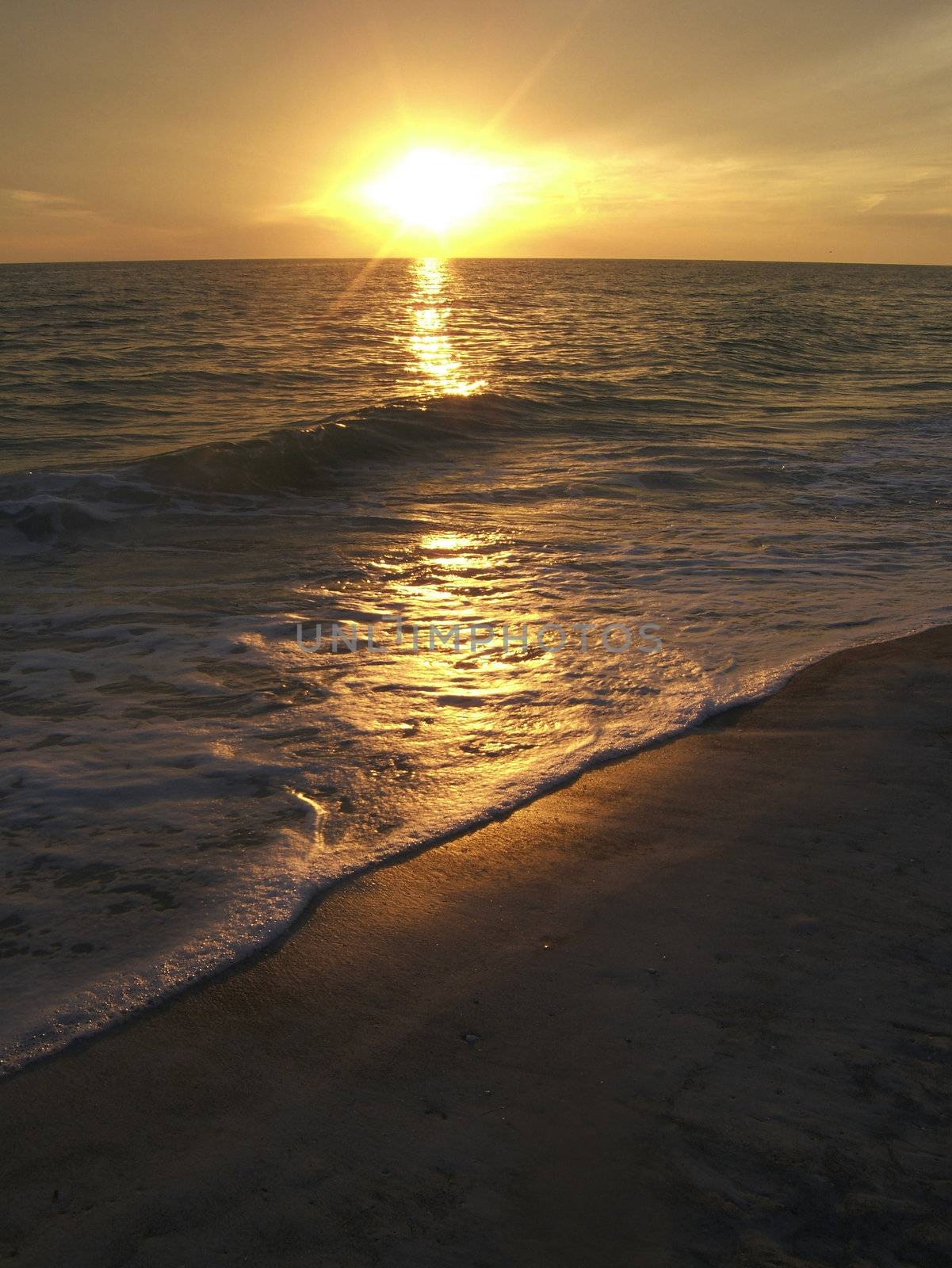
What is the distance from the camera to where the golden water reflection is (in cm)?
1672

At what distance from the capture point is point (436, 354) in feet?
72.1

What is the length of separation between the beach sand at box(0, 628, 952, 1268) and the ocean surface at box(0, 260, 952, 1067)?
331mm

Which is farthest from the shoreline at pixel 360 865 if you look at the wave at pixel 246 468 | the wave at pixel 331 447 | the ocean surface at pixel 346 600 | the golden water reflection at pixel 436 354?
the golden water reflection at pixel 436 354

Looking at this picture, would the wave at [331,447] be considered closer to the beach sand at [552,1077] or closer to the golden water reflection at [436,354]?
the golden water reflection at [436,354]

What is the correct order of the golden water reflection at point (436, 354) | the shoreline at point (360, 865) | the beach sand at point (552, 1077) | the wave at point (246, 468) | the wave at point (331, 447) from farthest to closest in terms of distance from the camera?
1. the golden water reflection at point (436, 354)
2. the wave at point (331, 447)
3. the wave at point (246, 468)
4. the shoreline at point (360, 865)
5. the beach sand at point (552, 1077)

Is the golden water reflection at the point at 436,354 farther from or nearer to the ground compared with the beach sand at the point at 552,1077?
farther from the ground

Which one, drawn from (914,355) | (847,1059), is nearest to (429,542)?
(847,1059)

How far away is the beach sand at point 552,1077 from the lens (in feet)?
6.25

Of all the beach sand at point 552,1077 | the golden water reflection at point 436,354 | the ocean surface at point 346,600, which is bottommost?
the beach sand at point 552,1077

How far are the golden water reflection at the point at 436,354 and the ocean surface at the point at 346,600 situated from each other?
0.93 ft

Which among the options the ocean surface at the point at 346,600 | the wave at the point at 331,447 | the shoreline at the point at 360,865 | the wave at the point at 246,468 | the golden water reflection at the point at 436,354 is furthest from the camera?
the golden water reflection at the point at 436,354

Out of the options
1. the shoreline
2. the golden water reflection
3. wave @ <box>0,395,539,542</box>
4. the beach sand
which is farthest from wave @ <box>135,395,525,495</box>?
the beach sand

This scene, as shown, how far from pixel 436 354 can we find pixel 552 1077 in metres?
21.3

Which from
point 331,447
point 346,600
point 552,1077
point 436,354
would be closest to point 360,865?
point 552,1077
